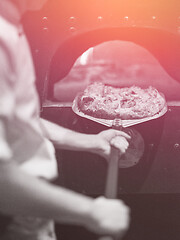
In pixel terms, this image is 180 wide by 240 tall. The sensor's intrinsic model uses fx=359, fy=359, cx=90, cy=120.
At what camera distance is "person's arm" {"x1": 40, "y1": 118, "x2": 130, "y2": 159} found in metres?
1.12

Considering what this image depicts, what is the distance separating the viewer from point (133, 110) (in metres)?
1.44

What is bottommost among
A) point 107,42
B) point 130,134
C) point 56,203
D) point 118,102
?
point 130,134

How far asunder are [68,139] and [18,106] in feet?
1.25

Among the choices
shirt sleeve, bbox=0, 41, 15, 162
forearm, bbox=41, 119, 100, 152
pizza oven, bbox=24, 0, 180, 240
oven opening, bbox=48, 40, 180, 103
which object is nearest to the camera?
shirt sleeve, bbox=0, 41, 15, 162

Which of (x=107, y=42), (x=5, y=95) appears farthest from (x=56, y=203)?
(x=107, y=42)

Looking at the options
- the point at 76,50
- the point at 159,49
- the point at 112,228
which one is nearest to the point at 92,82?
the point at 76,50

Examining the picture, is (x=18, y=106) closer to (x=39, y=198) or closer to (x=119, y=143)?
(x=39, y=198)

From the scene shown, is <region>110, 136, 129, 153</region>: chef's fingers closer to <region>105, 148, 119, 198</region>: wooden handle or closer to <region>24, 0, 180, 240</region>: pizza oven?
<region>105, 148, 119, 198</region>: wooden handle

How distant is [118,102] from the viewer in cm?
145

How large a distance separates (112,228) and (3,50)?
42 centimetres

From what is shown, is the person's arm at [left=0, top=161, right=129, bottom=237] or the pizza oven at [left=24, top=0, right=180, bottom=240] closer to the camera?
the person's arm at [left=0, top=161, right=129, bottom=237]

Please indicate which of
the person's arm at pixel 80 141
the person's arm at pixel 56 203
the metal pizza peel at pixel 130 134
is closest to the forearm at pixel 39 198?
the person's arm at pixel 56 203

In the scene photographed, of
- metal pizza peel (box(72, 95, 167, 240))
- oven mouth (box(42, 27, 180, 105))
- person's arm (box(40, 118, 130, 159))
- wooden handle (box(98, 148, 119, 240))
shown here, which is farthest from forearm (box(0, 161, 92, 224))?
oven mouth (box(42, 27, 180, 105))

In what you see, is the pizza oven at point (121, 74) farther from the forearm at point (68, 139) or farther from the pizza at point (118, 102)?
the forearm at point (68, 139)
